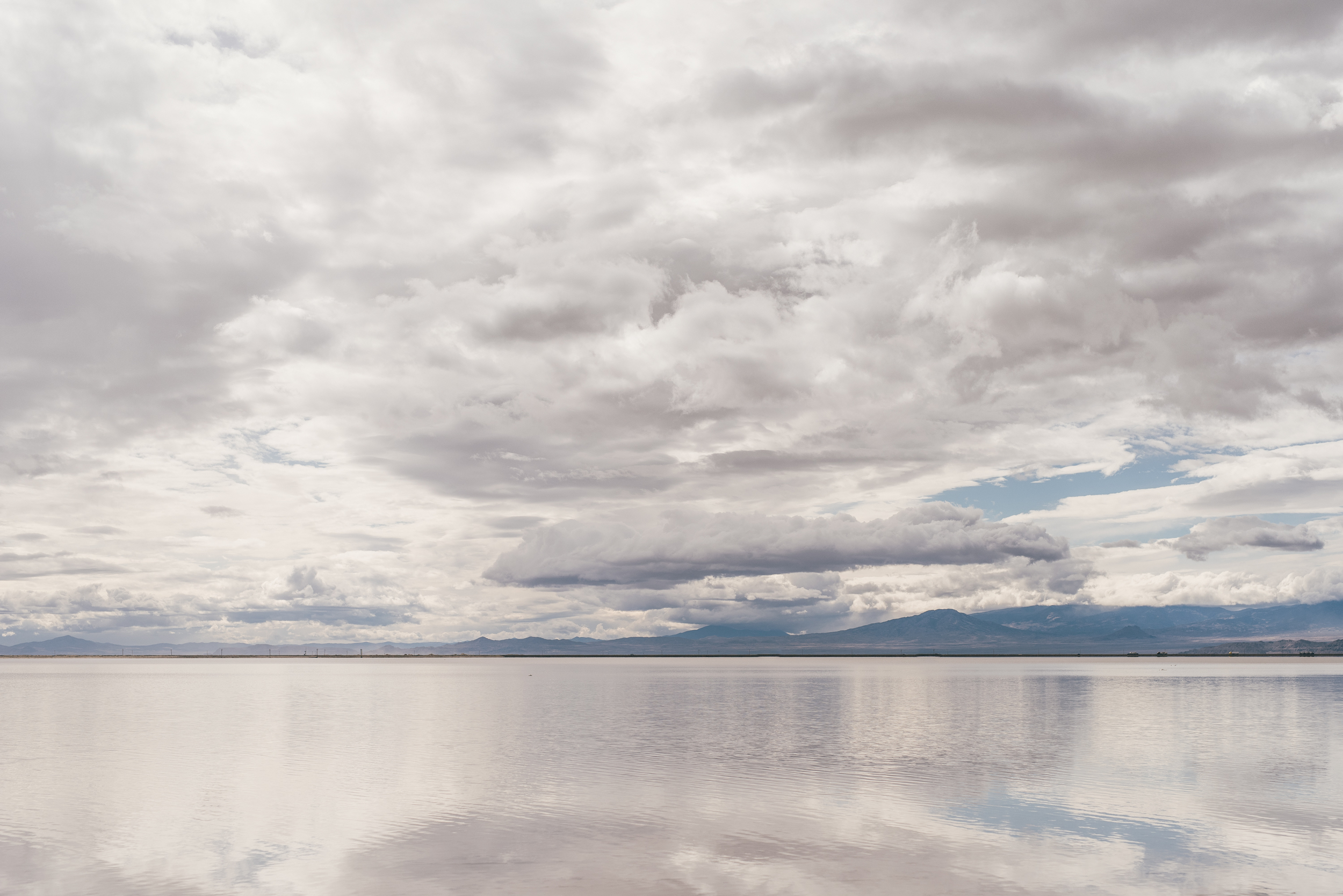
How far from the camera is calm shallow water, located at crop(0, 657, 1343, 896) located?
29062mm

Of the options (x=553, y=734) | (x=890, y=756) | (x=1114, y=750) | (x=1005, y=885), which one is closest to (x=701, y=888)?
(x=1005, y=885)

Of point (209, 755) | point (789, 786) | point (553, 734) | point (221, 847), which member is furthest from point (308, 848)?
point (553, 734)

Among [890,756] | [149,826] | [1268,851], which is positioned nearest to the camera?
[1268,851]

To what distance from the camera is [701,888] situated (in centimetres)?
2739

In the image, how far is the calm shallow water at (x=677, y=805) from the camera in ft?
95.3

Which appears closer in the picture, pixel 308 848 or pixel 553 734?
pixel 308 848

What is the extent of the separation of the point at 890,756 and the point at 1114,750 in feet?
46.5

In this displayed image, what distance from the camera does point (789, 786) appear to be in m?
44.5

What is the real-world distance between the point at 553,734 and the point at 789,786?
30451 millimetres

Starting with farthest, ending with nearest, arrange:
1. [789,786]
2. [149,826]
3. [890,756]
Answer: [890,756], [789,786], [149,826]

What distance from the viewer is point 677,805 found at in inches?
1571

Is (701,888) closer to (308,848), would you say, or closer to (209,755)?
(308,848)

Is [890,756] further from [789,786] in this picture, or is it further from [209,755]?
[209,755]

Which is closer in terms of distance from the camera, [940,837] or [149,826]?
[940,837]
